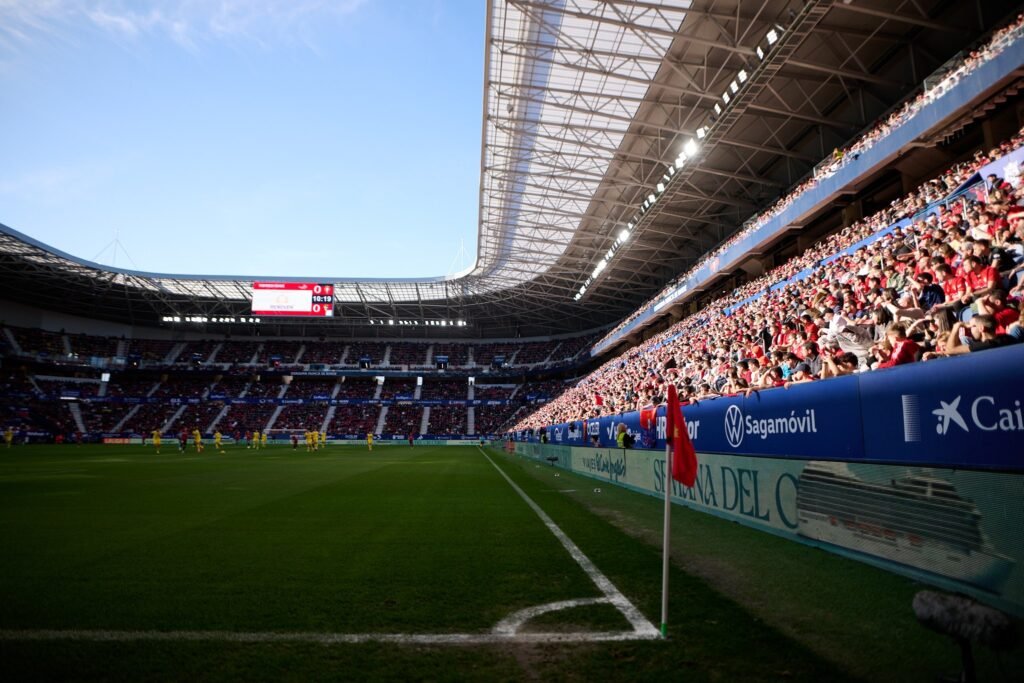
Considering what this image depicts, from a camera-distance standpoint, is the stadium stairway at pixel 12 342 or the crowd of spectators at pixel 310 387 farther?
the crowd of spectators at pixel 310 387

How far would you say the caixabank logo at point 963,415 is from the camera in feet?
14.6

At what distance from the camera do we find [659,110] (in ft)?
87.6

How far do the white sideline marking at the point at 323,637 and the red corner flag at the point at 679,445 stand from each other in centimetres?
124

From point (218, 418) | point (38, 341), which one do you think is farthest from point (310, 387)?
point (38, 341)

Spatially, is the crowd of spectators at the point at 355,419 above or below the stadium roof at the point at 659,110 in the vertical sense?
below

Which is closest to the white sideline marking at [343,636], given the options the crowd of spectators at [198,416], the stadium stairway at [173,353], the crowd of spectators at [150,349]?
the crowd of spectators at [198,416]

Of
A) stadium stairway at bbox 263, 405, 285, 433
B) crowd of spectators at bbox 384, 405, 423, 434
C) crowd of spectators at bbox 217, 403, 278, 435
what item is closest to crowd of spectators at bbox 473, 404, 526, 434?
crowd of spectators at bbox 384, 405, 423, 434

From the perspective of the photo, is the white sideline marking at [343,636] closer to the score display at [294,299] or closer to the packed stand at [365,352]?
the score display at [294,299]

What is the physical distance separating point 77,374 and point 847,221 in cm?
7530

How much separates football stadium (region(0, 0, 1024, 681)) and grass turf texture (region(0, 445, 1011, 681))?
0.04 meters

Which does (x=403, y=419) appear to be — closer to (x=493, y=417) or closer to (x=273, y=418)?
(x=493, y=417)

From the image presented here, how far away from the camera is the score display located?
51031mm

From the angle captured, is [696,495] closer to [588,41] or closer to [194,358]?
[588,41]

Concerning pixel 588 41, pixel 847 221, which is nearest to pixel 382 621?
pixel 588 41
